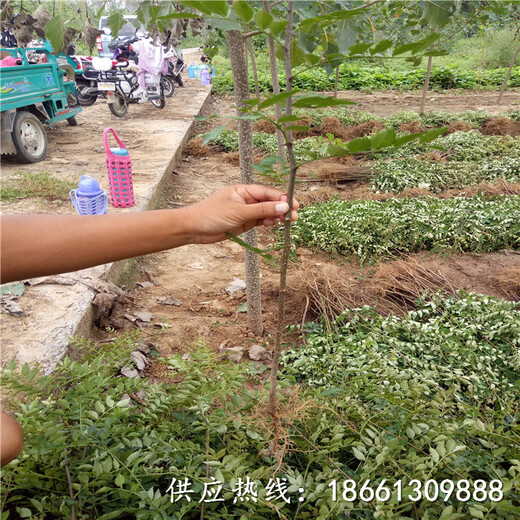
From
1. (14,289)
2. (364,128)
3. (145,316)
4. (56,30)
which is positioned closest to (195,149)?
(364,128)

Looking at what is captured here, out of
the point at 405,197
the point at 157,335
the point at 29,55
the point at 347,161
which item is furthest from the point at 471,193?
the point at 29,55

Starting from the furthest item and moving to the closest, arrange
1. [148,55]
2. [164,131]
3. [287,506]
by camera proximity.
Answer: [148,55] → [164,131] → [287,506]

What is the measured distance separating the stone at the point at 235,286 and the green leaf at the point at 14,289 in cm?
141

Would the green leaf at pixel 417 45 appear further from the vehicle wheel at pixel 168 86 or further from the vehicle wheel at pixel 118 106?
the vehicle wheel at pixel 168 86

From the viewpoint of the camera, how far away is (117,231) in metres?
1.22

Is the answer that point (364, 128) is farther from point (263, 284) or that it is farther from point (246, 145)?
point (246, 145)

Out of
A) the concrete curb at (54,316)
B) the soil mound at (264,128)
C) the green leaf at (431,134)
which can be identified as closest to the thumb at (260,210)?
the green leaf at (431,134)

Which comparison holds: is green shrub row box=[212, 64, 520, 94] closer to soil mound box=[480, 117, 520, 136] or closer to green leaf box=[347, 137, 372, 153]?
soil mound box=[480, 117, 520, 136]

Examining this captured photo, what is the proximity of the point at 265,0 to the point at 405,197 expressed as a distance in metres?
3.35

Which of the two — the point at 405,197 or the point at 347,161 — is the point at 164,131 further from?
the point at 405,197

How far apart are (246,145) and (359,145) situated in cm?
143

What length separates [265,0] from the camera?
65.2 inches

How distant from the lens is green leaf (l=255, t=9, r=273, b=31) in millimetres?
864

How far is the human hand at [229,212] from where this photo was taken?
131cm
